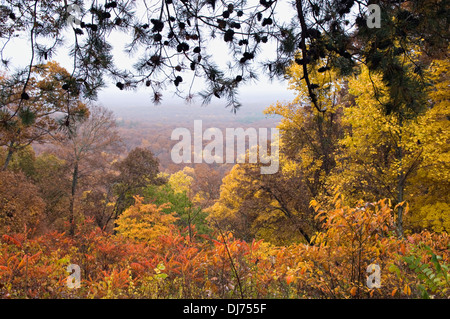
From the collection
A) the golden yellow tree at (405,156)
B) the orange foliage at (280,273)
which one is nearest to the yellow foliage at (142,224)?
the golden yellow tree at (405,156)

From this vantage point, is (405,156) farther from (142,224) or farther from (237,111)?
(142,224)

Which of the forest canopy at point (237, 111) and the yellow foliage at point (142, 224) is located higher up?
the forest canopy at point (237, 111)

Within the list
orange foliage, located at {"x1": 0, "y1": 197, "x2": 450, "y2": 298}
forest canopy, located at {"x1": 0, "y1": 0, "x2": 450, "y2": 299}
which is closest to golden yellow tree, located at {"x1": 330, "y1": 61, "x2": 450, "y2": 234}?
forest canopy, located at {"x1": 0, "y1": 0, "x2": 450, "y2": 299}

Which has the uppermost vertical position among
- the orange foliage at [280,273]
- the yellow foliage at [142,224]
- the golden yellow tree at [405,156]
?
the golden yellow tree at [405,156]

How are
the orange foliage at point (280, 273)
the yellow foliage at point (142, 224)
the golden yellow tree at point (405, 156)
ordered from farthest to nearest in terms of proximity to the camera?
the yellow foliage at point (142, 224), the golden yellow tree at point (405, 156), the orange foliage at point (280, 273)

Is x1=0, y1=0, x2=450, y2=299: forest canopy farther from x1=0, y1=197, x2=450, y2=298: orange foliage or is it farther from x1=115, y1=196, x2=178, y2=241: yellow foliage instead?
x1=115, y1=196, x2=178, y2=241: yellow foliage

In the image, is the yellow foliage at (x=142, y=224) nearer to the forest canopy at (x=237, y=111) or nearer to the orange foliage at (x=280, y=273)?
the forest canopy at (x=237, y=111)

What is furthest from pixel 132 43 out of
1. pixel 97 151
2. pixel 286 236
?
pixel 97 151

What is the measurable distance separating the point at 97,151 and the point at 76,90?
18148mm

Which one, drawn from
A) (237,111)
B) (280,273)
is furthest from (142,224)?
(280,273)

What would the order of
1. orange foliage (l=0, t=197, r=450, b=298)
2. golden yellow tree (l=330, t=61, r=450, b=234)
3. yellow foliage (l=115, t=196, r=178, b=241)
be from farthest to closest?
yellow foliage (l=115, t=196, r=178, b=241) → golden yellow tree (l=330, t=61, r=450, b=234) → orange foliage (l=0, t=197, r=450, b=298)

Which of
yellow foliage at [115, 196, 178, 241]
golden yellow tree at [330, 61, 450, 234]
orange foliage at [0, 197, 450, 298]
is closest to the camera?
orange foliage at [0, 197, 450, 298]

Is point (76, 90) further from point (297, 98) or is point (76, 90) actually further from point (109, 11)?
point (297, 98)

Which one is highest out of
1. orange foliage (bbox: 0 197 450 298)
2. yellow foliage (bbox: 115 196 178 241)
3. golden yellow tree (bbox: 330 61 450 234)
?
golden yellow tree (bbox: 330 61 450 234)
